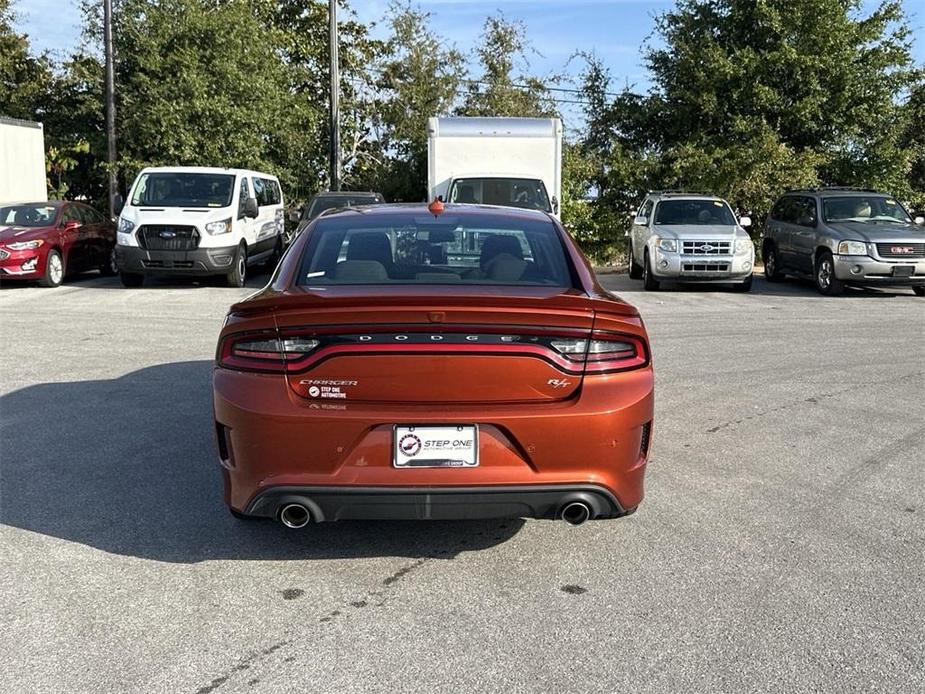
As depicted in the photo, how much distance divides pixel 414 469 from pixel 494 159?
14.0 meters

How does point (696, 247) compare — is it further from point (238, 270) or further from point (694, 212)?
point (238, 270)

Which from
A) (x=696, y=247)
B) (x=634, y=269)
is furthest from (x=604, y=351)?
(x=634, y=269)

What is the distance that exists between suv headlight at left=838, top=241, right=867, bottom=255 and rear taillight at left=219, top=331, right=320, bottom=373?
45.4ft

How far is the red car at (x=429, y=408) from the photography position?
156 inches

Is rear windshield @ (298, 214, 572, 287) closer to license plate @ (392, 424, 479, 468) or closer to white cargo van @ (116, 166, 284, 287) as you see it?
license plate @ (392, 424, 479, 468)

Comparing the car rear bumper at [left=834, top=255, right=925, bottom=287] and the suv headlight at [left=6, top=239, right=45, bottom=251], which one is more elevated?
the suv headlight at [left=6, top=239, right=45, bottom=251]

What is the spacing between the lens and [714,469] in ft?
19.3

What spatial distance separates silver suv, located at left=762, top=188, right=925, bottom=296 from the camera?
15.8m

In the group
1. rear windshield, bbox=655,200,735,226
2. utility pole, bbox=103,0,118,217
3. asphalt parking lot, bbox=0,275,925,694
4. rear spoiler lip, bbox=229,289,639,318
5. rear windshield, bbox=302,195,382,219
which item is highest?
utility pole, bbox=103,0,118,217

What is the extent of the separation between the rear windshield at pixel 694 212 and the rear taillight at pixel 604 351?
14.0m

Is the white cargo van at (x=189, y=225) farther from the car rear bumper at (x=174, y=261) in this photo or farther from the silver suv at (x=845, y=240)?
the silver suv at (x=845, y=240)

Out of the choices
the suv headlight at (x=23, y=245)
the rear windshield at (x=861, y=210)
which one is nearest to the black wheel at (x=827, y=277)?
the rear windshield at (x=861, y=210)

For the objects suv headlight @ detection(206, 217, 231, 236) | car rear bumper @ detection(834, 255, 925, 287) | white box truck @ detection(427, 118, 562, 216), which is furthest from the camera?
white box truck @ detection(427, 118, 562, 216)

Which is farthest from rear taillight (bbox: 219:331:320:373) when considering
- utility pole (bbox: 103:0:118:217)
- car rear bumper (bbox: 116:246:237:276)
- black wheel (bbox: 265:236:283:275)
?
utility pole (bbox: 103:0:118:217)
